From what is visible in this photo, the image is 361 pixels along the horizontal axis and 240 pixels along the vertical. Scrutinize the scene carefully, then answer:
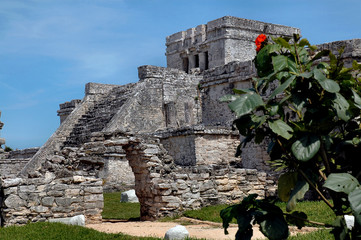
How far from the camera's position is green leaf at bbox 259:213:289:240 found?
2.67m

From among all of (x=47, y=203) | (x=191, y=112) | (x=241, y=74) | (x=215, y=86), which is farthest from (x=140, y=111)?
(x=47, y=203)

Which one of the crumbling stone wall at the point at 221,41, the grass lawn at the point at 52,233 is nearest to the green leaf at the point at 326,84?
the grass lawn at the point at 52,233

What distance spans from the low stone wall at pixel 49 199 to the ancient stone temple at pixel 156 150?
2cm

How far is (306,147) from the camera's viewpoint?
267cm

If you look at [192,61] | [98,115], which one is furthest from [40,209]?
[192,61]

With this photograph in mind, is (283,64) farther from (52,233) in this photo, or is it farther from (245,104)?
(52,233)

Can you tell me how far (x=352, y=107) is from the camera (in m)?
2.95

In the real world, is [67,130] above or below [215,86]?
below

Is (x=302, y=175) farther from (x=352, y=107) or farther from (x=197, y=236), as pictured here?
(x=197, y=236)

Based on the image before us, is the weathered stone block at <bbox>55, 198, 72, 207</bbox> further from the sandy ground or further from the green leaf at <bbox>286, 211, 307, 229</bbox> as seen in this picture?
the green leaf at <bbox>286, 211, 307, 229</bbox>

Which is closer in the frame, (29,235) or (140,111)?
(29,235)

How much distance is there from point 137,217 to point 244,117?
860 cm

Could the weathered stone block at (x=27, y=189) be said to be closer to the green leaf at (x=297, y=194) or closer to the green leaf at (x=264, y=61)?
the green leaf at (x=264, y=61)

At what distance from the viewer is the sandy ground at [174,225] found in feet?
23.8
